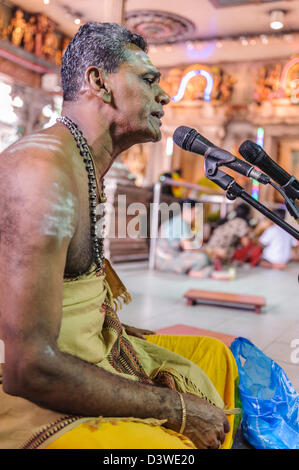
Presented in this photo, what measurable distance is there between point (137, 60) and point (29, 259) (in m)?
0.61

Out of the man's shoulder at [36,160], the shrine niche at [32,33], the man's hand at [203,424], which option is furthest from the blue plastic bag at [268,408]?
the shrine niche at [32,33]

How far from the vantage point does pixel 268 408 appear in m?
1.54

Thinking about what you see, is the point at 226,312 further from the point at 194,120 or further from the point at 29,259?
the point at 194,120

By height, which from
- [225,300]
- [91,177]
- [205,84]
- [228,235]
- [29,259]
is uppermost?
[205,84]

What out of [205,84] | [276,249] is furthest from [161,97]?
[205,84]

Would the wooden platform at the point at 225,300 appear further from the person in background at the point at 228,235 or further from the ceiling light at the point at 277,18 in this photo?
the ceiling light at the point at 277,18

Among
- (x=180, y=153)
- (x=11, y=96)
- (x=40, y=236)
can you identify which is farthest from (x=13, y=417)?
(x=180, y=153)

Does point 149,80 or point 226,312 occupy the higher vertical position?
point 149,80

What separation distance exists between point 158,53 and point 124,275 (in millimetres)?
9379

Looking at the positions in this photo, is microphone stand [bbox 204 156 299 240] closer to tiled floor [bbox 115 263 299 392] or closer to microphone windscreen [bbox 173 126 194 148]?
microphone windscreen [bbox 173 126 194 148]

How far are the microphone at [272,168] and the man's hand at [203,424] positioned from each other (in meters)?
0.61

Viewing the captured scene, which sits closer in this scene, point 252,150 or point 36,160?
point 36,160

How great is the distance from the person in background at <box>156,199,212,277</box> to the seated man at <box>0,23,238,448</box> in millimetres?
5509

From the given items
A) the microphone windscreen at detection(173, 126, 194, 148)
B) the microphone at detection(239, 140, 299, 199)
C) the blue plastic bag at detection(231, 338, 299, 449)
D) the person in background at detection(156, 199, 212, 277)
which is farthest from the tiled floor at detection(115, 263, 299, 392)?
the microphone windscreen at detection(173, 126, 194, 148)
